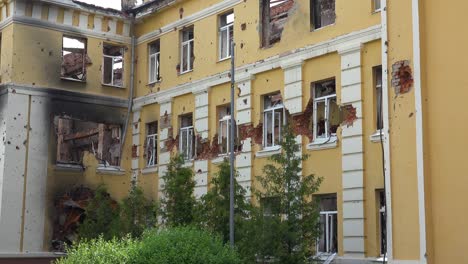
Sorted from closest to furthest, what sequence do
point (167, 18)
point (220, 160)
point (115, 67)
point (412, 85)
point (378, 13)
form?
point (412, 85), point (378, 13), point (220, 160), point (167, 18), point (115, 67)

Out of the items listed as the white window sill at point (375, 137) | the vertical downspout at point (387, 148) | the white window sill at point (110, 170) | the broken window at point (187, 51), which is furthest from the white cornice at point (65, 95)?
the vertical downspout at point (387, 148)

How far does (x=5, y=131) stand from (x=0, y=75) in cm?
209

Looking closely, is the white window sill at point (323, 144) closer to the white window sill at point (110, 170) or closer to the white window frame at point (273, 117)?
the white window frame at point (273, 117)

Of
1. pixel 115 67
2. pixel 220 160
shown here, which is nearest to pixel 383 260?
pixel 220 160

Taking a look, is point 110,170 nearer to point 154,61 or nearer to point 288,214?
point 154,61

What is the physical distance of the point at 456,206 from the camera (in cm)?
1211

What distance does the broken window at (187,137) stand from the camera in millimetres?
23298

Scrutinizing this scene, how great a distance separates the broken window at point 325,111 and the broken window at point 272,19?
95.0 inches

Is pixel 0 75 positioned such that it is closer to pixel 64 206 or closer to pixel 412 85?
pixel 64 206

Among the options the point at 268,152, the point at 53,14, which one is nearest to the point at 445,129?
the point at 268,152

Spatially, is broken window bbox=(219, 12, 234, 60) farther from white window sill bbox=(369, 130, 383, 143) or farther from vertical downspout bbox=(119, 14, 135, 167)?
white window sill bbox=(369, 130, 383, 143)

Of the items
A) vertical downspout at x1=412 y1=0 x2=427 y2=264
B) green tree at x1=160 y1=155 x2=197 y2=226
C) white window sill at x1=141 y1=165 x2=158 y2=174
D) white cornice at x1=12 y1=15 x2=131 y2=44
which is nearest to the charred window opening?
white window sill at x1=141 y1=165 x2=158 y2=174

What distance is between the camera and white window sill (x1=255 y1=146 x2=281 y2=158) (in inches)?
778

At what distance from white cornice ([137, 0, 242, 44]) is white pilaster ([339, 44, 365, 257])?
5.39 m
